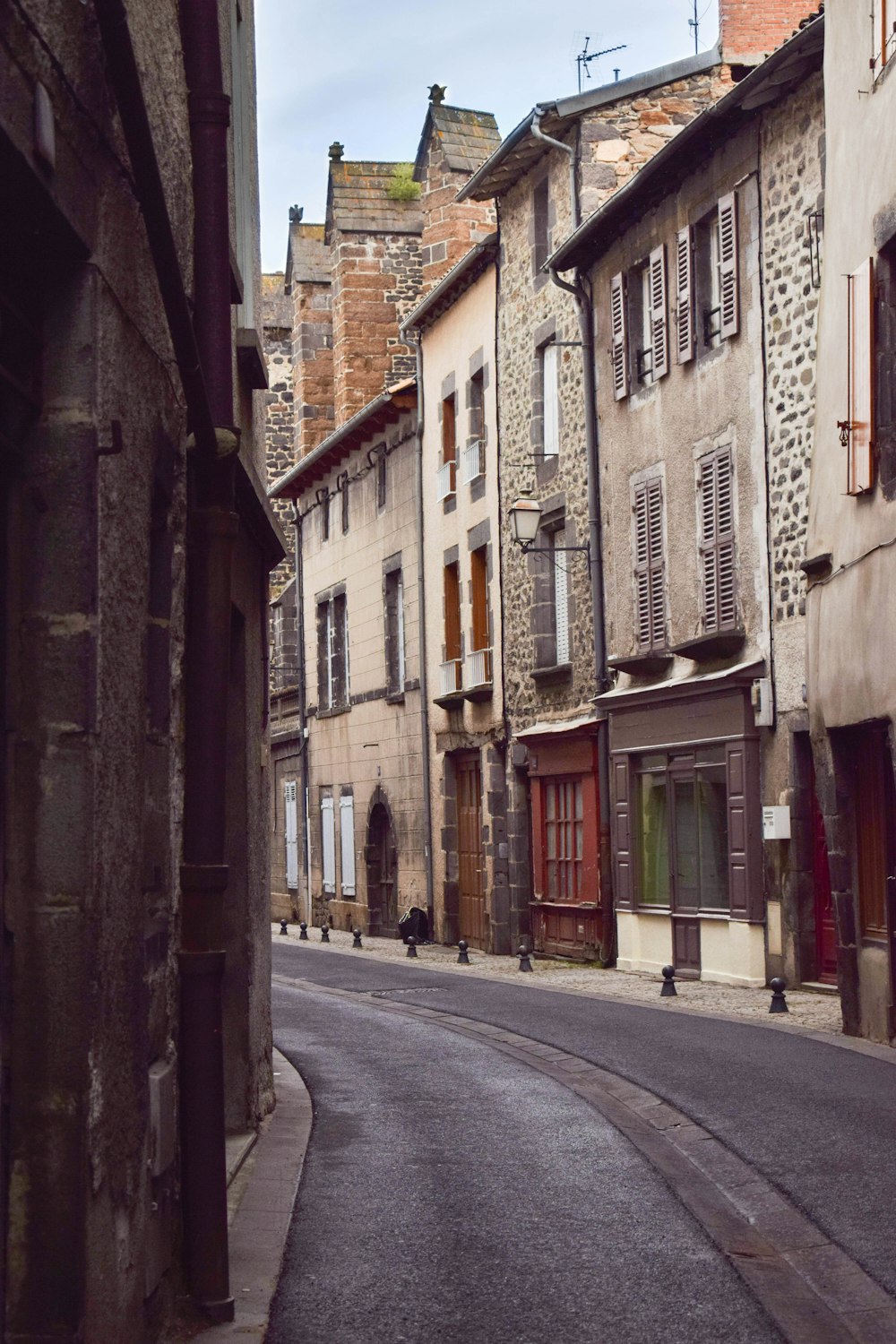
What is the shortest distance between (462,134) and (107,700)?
27.7 metres

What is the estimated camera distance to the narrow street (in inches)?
217

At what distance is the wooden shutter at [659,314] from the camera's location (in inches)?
777

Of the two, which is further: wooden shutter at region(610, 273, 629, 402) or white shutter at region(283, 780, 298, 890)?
white shutter at region(283, 780, 298, 890)

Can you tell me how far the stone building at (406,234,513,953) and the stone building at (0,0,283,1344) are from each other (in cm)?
1902

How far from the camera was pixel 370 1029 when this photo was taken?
13789mm

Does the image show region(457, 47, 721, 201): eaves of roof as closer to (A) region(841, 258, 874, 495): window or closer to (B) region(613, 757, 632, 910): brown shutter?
(B) region(613, 757, 632, 910): brown shutter

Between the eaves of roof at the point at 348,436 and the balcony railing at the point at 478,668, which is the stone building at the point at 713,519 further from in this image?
the eaves of roof at the point at 348,436

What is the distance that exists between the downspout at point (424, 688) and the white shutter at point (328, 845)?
517cm

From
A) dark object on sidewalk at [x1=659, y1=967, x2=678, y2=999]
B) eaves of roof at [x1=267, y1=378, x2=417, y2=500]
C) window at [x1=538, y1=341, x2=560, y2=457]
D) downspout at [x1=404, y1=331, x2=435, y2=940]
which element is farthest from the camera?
eaves of roof at [x1=267, y1=378, x2=417, y2=500]

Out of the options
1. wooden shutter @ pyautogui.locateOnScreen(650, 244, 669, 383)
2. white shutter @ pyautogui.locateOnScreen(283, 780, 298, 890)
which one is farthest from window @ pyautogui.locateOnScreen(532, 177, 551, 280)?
white shutter @ pyautogui.locateOnScreen(283, 780, 298, 890)

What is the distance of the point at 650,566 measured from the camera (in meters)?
20.0

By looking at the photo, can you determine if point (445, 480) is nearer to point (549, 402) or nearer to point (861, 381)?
point (549, 402)

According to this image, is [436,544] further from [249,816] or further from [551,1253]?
[551,1253]

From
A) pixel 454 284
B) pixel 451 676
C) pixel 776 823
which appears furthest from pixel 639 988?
pixel 454 284
